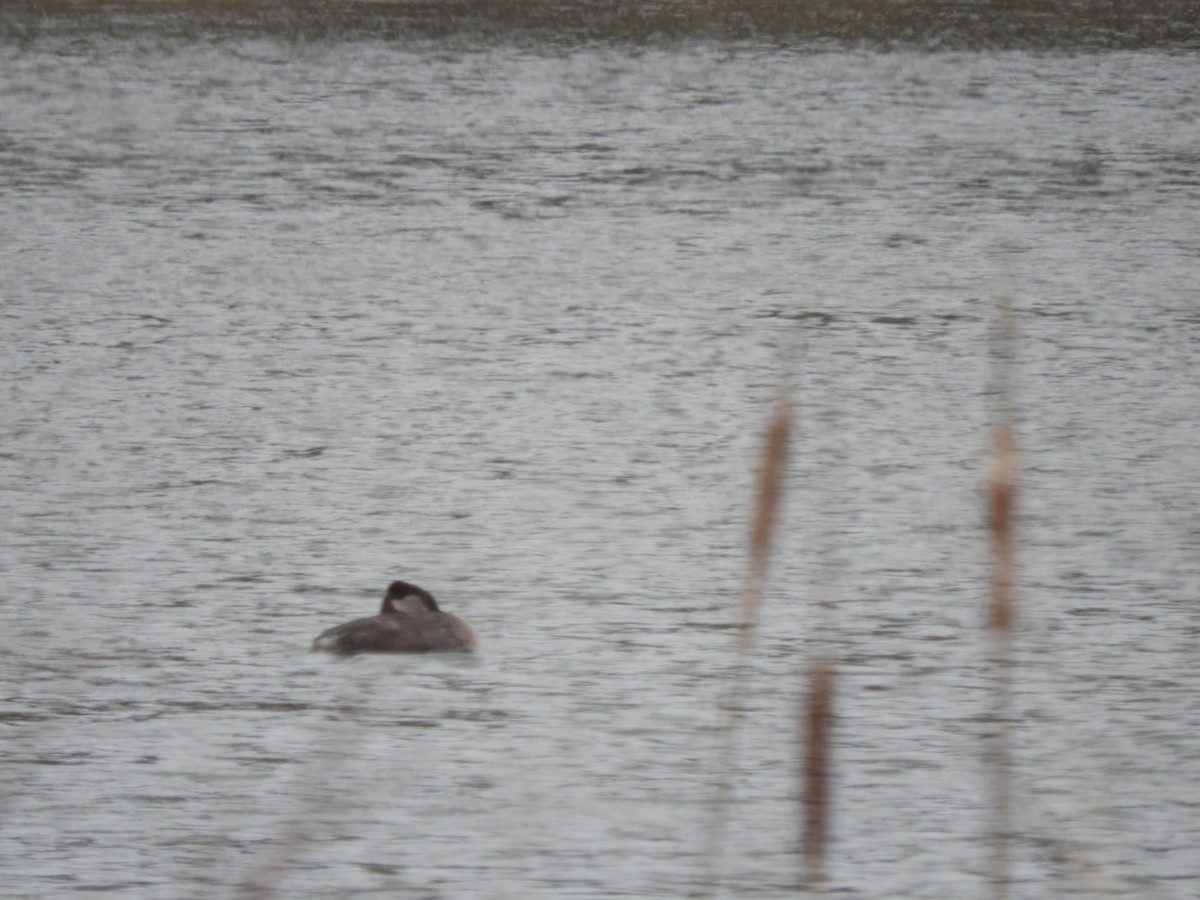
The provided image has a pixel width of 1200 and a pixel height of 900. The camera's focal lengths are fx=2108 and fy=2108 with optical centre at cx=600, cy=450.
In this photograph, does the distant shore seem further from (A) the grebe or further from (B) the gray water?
(A) the grebe

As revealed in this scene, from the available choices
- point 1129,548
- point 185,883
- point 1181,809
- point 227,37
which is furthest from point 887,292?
point 227,37

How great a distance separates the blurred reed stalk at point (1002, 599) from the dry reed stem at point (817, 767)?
0.45ft

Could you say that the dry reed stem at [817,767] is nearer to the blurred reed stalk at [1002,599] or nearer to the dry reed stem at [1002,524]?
the blurred reed stalk at [1002,599]

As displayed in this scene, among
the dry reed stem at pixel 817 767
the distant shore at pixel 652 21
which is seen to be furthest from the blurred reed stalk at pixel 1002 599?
the distant shore at pixel 652 21

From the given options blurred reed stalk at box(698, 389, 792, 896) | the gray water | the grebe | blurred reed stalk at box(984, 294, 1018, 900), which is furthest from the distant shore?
the grebe

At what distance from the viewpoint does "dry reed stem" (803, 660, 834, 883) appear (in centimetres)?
167

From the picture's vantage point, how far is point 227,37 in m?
8.47

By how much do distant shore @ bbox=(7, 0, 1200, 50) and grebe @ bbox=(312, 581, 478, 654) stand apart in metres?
6.20

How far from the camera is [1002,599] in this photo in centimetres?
236

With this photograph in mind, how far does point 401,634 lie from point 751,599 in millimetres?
421

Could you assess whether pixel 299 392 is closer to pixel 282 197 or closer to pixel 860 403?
pixel 860 403

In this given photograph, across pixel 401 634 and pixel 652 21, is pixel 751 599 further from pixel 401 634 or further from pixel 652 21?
pixel 652 21

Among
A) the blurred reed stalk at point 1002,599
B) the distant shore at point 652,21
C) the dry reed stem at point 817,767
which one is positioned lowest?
the dry reed stem at point 817,767

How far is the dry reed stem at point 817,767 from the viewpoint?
5.49 feet
